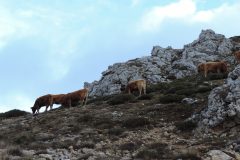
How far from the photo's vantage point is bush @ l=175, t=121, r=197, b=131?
73.0 ft

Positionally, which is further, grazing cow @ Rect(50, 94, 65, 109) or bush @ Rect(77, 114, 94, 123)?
grazing cow @ Rect(50, 94, 65, 109)

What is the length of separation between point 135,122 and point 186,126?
2786 mm

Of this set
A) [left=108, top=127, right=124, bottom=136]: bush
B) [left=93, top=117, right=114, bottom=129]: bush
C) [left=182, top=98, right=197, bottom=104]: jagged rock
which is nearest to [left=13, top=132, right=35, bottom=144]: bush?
[left=93, top=117, right=114, bottom=129]: bush

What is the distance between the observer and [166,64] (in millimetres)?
53406

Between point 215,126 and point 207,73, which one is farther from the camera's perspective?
point 207,73

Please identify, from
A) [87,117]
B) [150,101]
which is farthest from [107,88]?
[87,117]

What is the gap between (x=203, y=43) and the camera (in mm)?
57656

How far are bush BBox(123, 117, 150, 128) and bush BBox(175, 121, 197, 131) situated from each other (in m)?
1.92

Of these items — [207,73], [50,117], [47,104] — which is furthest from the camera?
[207,73]

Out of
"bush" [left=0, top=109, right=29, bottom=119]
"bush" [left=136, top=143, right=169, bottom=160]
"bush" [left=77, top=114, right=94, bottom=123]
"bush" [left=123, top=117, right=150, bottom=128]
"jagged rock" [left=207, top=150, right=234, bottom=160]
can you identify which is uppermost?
"bush" [left=0, top=109, right=29, bottom=119]

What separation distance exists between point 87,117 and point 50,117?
2.90m

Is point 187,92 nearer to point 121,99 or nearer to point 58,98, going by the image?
point 121,99

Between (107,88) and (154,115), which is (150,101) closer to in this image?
(154,115)

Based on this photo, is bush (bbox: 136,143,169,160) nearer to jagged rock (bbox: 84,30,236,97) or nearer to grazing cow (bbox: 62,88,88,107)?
grazing cow (bbox: 62,88,88,107)
